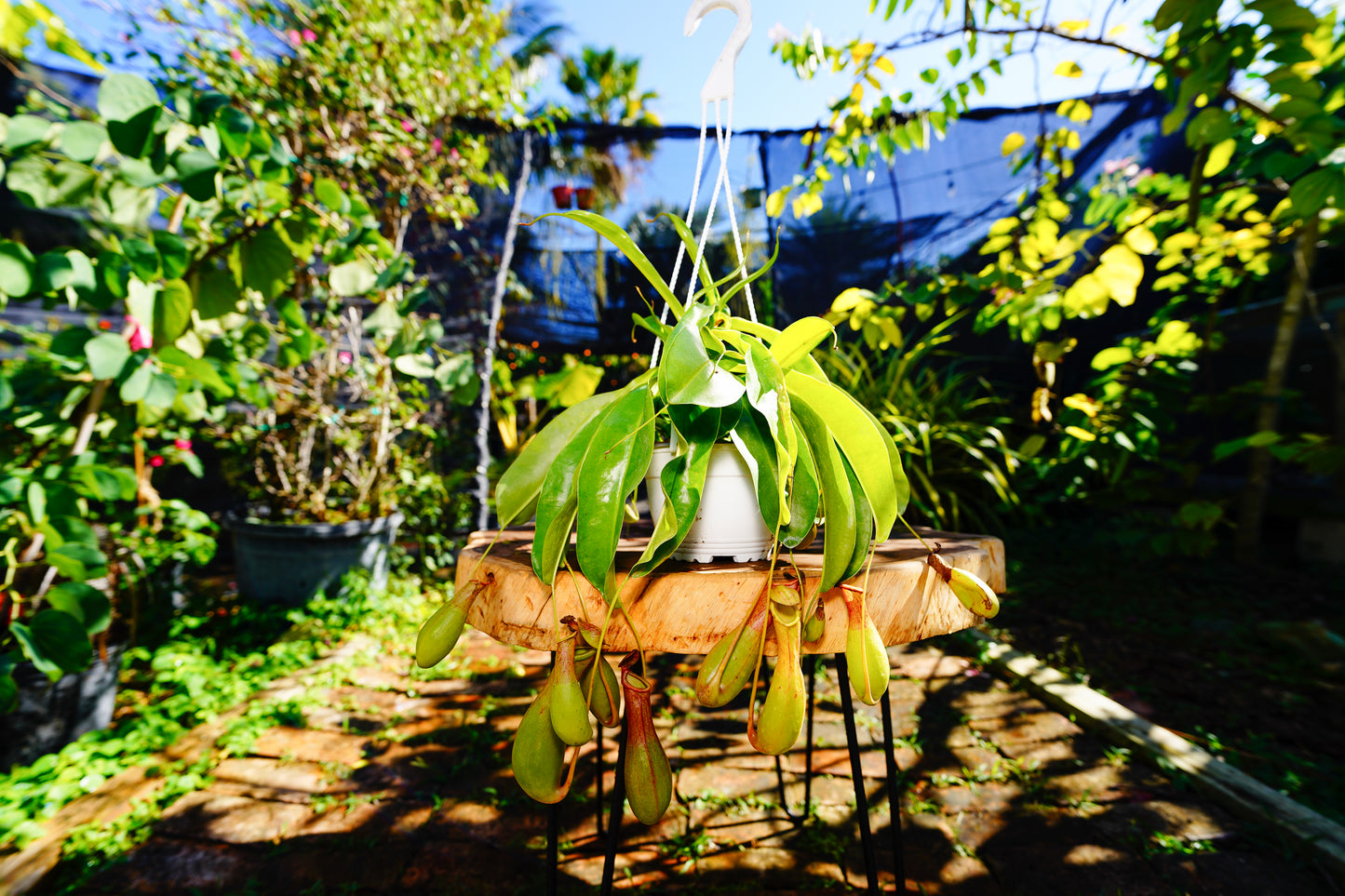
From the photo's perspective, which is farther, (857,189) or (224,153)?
(857,189)

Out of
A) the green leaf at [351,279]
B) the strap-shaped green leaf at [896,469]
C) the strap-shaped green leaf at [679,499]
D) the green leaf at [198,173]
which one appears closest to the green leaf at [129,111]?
the green leaf at [198,173]

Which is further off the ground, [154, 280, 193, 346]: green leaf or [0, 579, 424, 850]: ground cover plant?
[154, 280, 193, 346]: green leaf

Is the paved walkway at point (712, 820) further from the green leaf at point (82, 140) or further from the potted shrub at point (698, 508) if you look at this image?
the green leaf at point (82, 140)

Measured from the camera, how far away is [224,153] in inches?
42.6

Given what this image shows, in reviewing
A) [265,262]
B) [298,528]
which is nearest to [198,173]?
[265,262]

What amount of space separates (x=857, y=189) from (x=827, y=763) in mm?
2892

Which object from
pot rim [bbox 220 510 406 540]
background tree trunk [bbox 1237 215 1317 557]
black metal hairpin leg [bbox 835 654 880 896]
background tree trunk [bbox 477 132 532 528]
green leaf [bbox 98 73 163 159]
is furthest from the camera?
background tree trunk [bbox 477 132 532 528]

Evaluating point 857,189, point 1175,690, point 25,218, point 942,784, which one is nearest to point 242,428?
point 25,218

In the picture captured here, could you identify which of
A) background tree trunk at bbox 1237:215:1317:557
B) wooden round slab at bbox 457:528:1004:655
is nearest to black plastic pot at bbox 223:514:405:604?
wooden round slab at bbox 457:528:1004:655

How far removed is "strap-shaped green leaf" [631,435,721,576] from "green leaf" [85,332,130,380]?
1.15 meters

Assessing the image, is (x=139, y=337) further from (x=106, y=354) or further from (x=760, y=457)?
(x=760, y=457)

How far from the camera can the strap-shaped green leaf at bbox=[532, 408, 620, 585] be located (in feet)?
1.66

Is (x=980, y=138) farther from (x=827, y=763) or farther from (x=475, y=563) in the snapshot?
(x=475, y=563)

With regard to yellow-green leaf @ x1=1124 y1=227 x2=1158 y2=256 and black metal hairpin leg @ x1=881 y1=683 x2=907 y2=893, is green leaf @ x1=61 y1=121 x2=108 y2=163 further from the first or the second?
yellow-green leaf @ x1=1124 y1=227 x2=1158 y2=256
